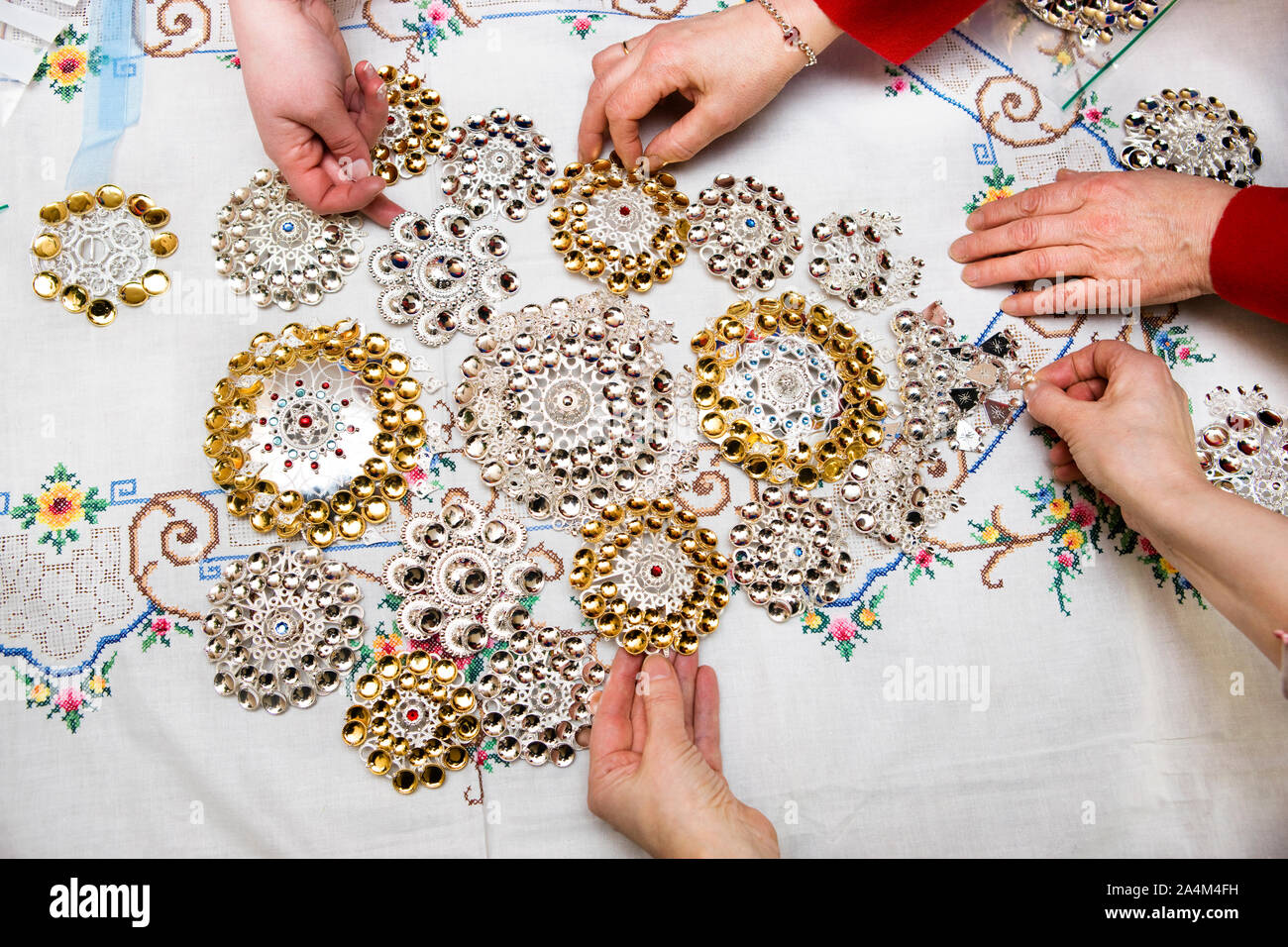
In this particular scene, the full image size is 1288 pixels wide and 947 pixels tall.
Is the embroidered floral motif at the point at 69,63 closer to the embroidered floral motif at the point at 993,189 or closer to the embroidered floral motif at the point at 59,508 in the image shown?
the embroidered floral motif at the point at 59,508

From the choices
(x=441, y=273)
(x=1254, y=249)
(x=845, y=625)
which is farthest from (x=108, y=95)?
(x=1254, y=249)

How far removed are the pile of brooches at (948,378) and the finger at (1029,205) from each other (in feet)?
0.47

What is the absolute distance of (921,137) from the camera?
1201 millimetres

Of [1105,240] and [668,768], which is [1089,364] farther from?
[668,768]

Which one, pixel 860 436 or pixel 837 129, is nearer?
pixel 860 436

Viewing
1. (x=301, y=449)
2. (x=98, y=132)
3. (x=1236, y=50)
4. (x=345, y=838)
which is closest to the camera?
(x=345, y=838)

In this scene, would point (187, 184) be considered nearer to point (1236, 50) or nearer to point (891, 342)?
point (891, 342)

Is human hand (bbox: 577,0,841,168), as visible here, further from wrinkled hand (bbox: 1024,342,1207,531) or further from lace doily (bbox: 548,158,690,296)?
wrinkled hand (bbox: 1024,342,1207,531)

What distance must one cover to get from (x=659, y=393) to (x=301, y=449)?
0.46 meters

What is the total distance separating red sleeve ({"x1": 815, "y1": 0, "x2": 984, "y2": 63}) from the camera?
1092 millimetres

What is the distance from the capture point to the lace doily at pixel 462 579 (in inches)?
38.6

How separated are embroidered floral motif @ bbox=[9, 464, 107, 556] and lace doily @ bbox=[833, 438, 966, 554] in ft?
3.06

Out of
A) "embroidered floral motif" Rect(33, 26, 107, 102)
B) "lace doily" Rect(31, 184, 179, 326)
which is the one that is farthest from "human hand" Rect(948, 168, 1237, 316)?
"embroidered floral motif" Rect(33, 26, 107, 102)
